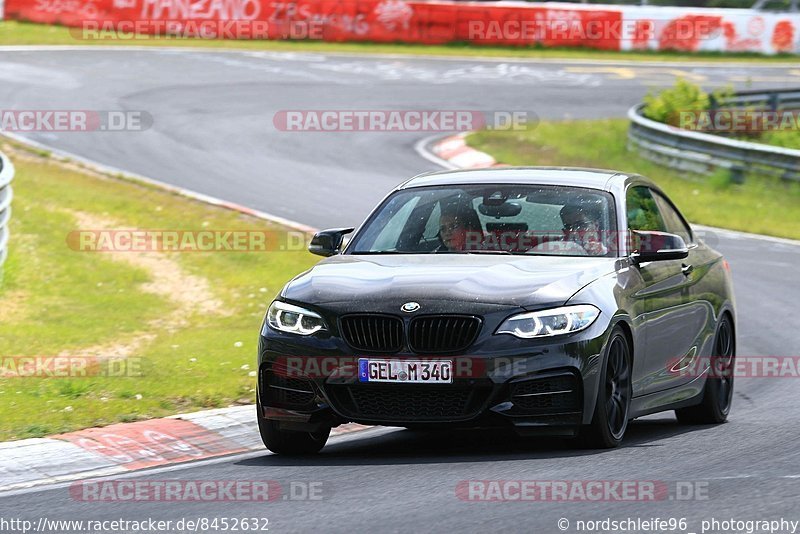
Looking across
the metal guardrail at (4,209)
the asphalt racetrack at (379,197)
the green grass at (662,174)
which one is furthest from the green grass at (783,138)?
the metal guardrail at (4,209)

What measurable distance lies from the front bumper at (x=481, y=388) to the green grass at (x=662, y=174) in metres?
12.5

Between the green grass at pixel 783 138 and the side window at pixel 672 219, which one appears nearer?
the side window at pixel 672 219

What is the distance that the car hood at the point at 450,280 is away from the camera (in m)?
7.62

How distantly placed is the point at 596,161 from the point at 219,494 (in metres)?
18.1

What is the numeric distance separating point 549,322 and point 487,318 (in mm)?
321

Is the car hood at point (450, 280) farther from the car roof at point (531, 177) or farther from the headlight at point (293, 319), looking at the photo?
the car roof at point (531, 177)

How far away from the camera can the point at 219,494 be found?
696 centimetres

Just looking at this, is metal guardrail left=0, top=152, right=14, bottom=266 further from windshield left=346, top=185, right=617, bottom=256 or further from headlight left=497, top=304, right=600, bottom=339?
headlight left=497, top=304, right=600, bottom=339

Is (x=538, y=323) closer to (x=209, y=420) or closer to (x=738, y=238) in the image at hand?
(x=209, y=420)

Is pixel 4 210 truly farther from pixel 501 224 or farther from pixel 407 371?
pixel 407 371

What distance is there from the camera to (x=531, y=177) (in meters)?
9.08

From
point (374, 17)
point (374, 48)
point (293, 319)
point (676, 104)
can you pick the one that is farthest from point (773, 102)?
point (293, 319)

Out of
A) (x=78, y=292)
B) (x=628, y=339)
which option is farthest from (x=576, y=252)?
(x=78, y=292)

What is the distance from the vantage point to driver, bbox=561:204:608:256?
859 cm
